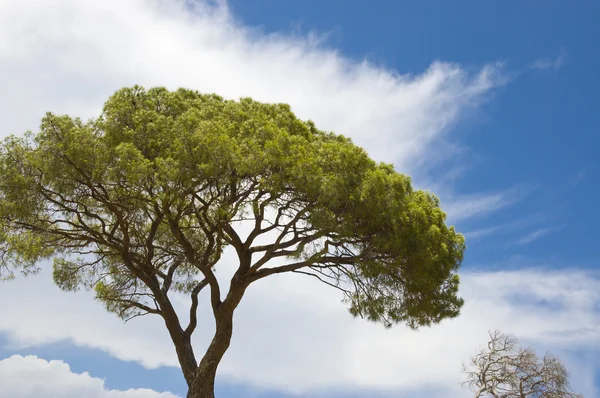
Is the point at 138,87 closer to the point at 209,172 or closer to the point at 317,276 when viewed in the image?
the point at 209,172

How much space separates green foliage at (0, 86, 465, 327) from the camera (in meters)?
12.1

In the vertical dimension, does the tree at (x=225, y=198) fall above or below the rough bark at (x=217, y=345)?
above

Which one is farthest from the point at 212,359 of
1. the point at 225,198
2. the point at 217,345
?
the point at 225,198

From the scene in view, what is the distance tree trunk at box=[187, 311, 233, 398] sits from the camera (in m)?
13.4

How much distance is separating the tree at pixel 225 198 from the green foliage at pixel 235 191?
0.10ft

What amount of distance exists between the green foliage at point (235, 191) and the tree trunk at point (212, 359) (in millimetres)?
1183

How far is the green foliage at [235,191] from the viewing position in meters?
12.1

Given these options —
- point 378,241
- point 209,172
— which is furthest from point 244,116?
point 378,241

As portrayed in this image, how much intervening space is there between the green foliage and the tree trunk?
118cm

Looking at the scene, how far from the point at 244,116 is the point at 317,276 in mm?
4235

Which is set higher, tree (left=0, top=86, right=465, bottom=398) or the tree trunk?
tree (left=0, top=86, right=465, bottom=398)

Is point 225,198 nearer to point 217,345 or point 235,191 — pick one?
point 235,191

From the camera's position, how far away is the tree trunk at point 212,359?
13.4 meters

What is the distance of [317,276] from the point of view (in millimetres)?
14227
